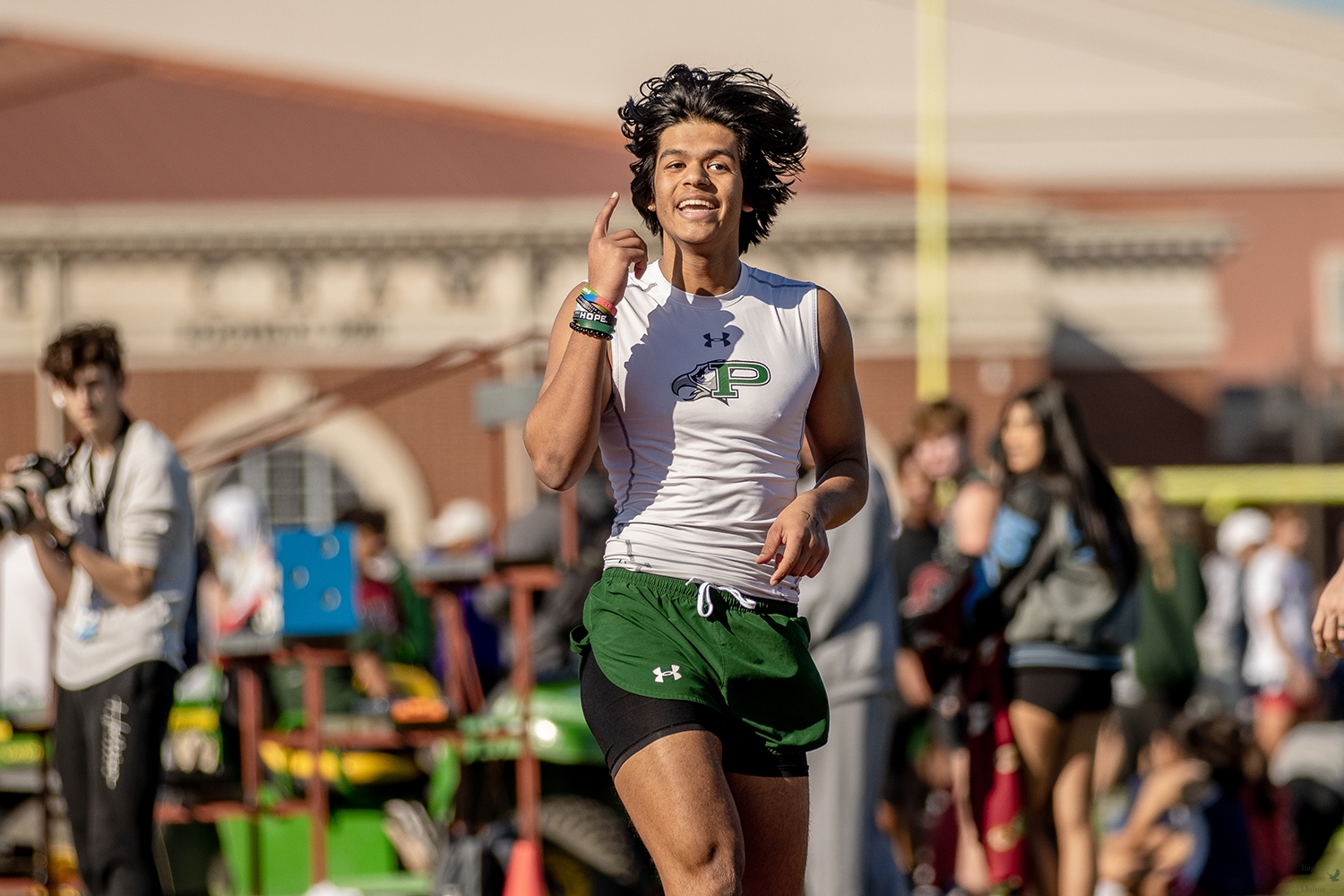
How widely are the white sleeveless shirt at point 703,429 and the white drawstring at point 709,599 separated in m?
0.01

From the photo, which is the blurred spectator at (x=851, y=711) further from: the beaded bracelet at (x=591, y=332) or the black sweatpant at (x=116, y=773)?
the beaded bracelet at (x=591, y=332)

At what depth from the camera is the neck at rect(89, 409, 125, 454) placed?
5.62 meters

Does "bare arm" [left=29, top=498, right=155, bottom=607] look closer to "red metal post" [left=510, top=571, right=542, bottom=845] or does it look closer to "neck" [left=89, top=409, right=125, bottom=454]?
"neck" [left=89, top=409, right=125, bottom=454]

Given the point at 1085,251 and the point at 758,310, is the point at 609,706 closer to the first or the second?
the point at 758,310

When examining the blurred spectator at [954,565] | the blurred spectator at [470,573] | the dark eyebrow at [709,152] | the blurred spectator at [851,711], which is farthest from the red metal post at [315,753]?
the dark eyebrow at [709,152]

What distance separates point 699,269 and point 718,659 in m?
0.79

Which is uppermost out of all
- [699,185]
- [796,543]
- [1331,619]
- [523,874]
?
[699,185]

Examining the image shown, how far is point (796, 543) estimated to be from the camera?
3369mm

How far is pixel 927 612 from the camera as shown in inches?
262

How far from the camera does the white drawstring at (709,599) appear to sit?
3523 millimetres

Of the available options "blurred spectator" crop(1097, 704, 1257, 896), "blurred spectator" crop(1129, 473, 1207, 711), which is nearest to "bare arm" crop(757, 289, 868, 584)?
"blurred spectator" crop(1097, 704, 1257, 896)

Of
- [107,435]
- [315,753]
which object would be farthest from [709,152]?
[315,753]

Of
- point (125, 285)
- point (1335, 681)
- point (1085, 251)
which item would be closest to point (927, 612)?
point (1335, 681)

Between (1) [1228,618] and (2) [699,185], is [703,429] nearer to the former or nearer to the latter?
(2) [699,185]
